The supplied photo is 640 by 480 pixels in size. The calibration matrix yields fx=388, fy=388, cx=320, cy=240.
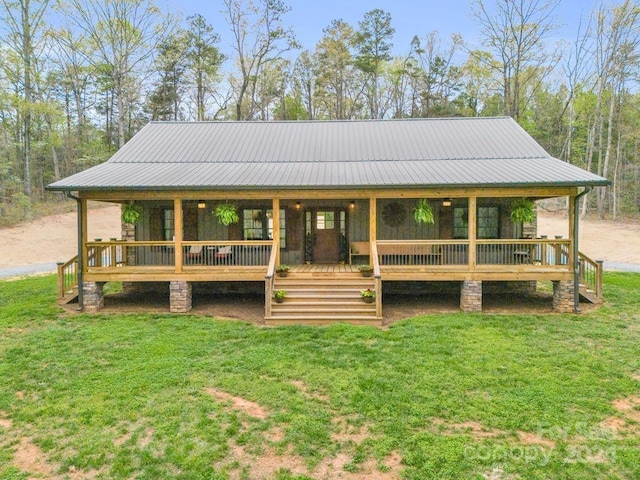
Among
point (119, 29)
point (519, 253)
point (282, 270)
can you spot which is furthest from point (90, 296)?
point (119, 29)

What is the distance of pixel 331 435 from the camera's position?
4.71 m

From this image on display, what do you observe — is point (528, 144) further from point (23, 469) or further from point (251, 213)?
point (23, 469)

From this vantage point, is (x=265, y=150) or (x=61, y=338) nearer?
(x=61, y=338)

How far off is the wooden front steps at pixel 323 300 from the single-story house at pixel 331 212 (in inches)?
1.5

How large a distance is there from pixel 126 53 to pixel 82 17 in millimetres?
2730

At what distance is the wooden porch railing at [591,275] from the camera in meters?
10.3

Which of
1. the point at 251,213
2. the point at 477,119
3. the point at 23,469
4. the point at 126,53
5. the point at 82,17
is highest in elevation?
the point at 82,17

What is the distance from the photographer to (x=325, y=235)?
1283cm

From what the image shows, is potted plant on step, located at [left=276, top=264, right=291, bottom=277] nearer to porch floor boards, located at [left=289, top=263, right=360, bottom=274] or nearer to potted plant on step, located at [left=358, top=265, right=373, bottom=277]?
porch floor boards, located at [left=289, top=263, right=360, bottom=274]

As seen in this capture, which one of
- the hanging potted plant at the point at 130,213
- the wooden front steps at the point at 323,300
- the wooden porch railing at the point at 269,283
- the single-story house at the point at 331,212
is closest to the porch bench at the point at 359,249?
the single-story house at the point at 331,212

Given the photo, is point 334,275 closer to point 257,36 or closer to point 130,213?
point 130,213

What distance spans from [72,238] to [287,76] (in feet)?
64.3

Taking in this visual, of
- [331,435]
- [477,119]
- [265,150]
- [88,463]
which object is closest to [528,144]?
[477,119]

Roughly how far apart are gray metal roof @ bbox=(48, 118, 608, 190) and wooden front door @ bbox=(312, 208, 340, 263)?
162 cm
